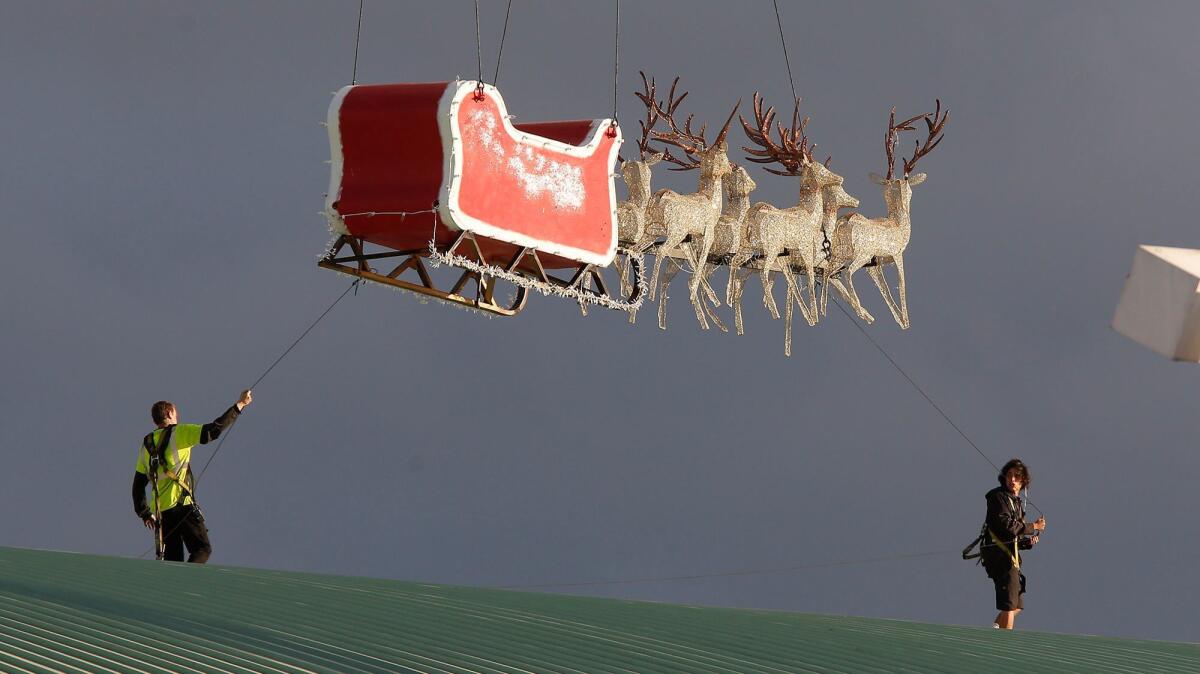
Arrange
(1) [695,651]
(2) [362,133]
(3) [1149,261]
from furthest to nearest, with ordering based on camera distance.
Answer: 1. (2) [362,133]
2. (1) [695,651]
3. (3) [1149,261]

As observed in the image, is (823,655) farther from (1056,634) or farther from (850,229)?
(850,229)

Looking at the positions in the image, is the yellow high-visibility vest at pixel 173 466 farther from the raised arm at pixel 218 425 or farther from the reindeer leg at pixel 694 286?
the reindeer leg at pixel 694 286

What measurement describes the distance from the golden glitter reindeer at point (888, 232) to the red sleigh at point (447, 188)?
24.3 ft

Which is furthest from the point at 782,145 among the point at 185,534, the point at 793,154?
the point at 185,534

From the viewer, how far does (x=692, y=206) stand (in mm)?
22031

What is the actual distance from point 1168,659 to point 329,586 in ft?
16.0

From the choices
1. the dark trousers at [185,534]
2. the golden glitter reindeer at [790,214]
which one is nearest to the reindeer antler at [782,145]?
the golden glitter reindeer at [790,214]

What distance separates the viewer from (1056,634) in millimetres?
13375

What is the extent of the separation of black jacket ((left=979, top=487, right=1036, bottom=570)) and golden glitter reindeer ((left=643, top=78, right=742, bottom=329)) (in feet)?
25.8

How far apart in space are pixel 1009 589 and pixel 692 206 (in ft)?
27.3

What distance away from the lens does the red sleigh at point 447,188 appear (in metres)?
15.3

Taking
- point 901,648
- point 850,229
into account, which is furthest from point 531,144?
point 850,229

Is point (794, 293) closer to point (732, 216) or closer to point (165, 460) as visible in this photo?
point (732, 216)

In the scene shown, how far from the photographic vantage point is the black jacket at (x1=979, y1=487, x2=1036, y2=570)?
563 inches
